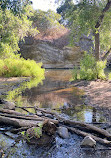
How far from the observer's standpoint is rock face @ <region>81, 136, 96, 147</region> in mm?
3071

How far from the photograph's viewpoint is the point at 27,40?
3247 cm

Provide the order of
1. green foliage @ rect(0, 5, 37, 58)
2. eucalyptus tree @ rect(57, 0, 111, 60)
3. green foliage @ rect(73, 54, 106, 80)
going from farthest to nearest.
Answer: green foliage @ rect(0, 5, 37, 58), green foliage @ rect(73, 54, 106, 80), eucalyptus tree @ rect(57, 0, 111, 60)

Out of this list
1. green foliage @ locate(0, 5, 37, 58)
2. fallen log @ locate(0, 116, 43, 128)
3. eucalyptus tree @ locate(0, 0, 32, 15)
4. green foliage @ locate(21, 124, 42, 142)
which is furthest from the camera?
green foliage @ locate(0, 5, 37, 58)

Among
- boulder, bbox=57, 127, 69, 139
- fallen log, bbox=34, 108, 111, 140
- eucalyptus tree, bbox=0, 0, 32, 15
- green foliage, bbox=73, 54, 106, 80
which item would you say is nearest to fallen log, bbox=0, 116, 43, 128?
boulder, bbox=57, 127, 69, 139

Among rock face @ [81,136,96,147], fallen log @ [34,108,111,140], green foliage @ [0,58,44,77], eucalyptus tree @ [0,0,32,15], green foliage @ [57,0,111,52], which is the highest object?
green foliage @ [57,0,111,52]

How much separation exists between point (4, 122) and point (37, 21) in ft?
96.1

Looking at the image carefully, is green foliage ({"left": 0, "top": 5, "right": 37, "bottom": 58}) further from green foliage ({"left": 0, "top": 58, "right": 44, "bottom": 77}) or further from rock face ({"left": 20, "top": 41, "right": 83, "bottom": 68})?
rock face ({"left": 20, "top": 41, "right": 83, "bottom": 68})

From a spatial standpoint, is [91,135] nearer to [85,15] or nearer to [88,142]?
[88,142]

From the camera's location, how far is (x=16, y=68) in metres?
14.9

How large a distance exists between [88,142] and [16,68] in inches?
495

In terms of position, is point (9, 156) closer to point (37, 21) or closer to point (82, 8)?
point (82, 8)

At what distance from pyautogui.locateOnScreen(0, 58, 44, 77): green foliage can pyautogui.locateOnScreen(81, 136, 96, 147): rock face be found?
39.0 feet

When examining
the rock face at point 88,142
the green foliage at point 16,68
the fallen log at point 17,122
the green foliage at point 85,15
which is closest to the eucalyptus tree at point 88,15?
the green foliage at point 85,15

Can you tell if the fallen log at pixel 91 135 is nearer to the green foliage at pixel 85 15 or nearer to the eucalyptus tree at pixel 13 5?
the eucalyptus tree at pixel 13 5
